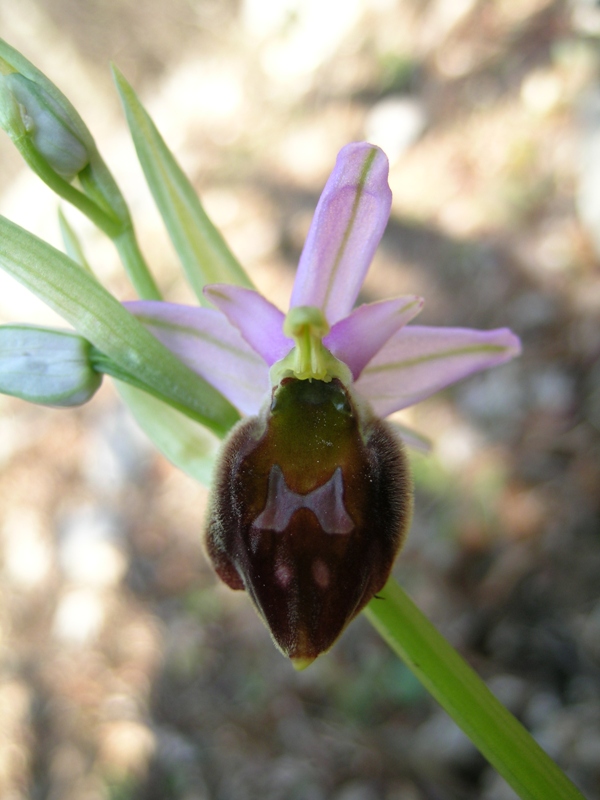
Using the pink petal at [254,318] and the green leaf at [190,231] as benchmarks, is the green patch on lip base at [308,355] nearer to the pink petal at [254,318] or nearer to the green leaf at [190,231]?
the pink petal at [254,318]

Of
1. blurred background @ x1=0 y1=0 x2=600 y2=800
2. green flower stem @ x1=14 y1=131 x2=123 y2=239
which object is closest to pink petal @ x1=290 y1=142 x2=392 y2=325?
green flower stem @ x1=14 y1=131 x2=123 y2=239

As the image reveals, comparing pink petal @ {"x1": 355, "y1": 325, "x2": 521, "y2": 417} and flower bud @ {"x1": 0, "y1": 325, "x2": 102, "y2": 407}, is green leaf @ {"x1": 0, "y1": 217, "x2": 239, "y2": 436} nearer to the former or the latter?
flower bud @ {"x1": 0, "y1": 325, "x2": 102, "y2": 407}

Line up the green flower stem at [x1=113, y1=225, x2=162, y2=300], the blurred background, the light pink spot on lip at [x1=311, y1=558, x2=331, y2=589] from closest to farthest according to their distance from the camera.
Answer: the light pink spot on lip at [x1=311, y1=558, x2=331, y2=589]
the green flower stem at [x1=113, y1=225, x2=162, y2=300]
the blurred background

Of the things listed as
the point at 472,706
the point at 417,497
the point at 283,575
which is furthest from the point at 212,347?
the point at 417,497

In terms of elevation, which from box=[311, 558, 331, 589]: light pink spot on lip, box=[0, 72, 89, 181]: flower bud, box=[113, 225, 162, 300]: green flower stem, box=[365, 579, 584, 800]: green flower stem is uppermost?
box=[0, 72, 89, 181]: flower bud

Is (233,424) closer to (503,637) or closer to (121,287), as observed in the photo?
(503,637)

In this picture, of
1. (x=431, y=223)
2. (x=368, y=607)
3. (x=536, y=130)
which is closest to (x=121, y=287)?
(x=431, y=223)
